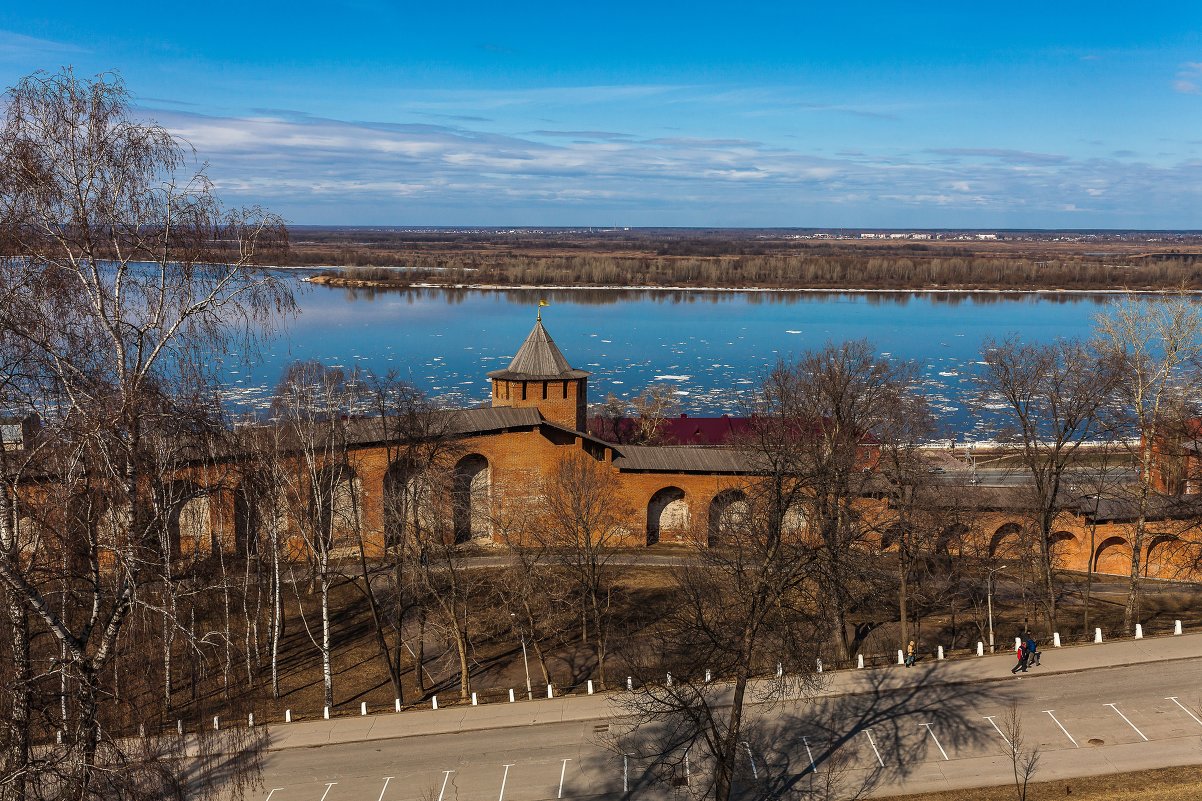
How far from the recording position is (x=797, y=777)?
42.7 ft

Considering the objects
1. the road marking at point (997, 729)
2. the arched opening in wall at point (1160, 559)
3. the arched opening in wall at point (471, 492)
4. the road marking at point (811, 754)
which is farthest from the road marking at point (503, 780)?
the arched opening in wall at point (1160, 559)

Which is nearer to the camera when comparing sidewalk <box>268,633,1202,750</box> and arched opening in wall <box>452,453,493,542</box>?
sidewalk <box>268,633,1202,750</box>

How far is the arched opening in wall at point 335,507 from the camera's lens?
56.0 ft

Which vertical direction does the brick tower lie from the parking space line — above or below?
above

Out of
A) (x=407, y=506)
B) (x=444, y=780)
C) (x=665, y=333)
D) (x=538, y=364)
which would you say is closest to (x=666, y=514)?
(x=538, y=364)

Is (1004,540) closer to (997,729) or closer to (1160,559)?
(1160,559)

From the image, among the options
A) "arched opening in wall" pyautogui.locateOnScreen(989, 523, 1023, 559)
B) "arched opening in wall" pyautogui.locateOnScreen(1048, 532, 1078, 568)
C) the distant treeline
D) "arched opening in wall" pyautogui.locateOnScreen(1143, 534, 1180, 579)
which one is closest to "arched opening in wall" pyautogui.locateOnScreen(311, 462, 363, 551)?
"arched opening in wall" pyautogui.locateOnScreen(989, 523, 1023, 559)

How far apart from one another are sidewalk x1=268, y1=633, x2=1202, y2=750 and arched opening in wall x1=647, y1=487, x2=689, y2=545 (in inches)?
366

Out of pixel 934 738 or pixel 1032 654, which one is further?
pixel 1032 654

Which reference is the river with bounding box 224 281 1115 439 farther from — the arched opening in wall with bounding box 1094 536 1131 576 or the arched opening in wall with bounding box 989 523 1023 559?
the arched opening in wall with bounding box 989 523 1023 559

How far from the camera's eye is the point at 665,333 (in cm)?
7138

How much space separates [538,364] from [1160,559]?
658 inches

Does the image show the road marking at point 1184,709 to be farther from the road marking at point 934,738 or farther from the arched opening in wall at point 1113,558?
the arched opening in wall at point 1113,558

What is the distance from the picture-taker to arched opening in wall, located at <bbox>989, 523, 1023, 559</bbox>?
22156 mm
